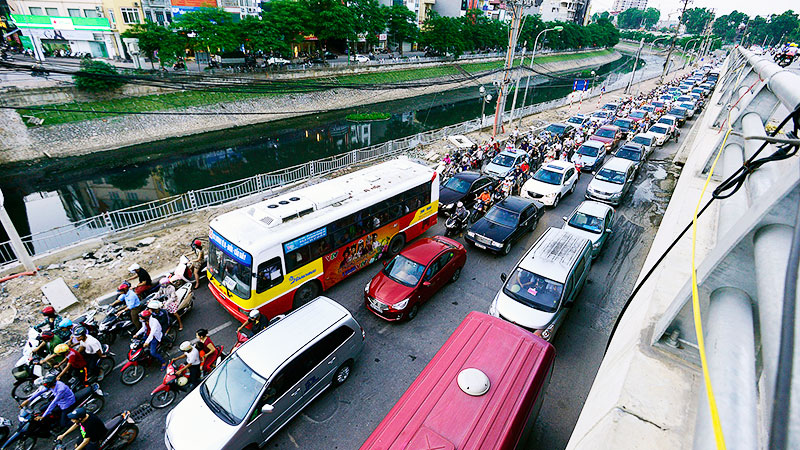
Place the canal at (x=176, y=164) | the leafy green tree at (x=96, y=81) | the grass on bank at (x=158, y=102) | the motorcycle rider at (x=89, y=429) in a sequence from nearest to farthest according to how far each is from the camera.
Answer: the motorcycle rider at (x=89, y=429)
the canal at (x=176, y=164)
the grass on bank at (x=158, y=102)
the leafy green tree at (x=96, y=81)

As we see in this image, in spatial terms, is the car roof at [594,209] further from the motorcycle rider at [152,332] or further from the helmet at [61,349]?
the helmet at [61,349]

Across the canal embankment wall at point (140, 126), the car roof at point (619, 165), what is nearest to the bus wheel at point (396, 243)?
the car roof at point (619, 165)

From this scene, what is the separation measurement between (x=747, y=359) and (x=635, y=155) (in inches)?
874

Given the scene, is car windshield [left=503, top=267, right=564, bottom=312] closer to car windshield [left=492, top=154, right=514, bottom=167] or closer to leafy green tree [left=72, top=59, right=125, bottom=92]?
car windshield [left=492, top=154, right=514, bottom=167]

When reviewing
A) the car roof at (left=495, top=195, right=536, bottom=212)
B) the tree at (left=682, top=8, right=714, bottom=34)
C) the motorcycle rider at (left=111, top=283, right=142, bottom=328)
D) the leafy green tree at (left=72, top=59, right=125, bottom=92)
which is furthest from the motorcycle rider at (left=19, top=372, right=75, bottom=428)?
the tree at (left=682, top=8, right=714, bottom=34)

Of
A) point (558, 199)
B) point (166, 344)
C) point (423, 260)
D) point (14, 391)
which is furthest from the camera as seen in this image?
point (558, 199)

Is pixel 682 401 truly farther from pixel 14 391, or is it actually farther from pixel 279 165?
pixel 279 165

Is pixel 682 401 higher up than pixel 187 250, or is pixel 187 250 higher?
pixel 682 401

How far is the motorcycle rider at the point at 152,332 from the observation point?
28.6 ft

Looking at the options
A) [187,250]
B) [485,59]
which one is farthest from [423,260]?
[485,59]

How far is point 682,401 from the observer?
3322 mm

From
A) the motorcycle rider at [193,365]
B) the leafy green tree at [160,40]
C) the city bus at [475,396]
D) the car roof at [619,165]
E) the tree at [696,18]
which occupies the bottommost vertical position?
the motorcycle rider at [193,365]

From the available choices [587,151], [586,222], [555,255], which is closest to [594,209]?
[586,222]

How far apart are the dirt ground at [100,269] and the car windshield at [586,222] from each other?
14.2m
